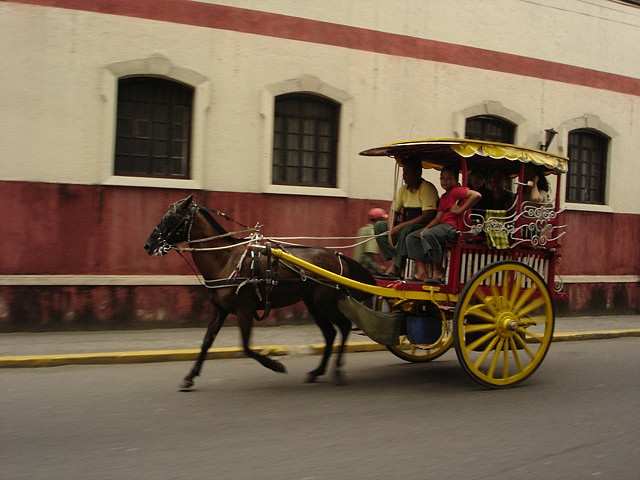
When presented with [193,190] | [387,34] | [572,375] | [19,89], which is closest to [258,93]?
[193,190]

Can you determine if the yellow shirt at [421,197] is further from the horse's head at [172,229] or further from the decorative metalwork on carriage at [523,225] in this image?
the horse's head at [172,229]

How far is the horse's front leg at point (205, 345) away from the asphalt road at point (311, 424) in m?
0.15

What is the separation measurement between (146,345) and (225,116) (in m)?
3.93

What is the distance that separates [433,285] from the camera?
24.0 feet

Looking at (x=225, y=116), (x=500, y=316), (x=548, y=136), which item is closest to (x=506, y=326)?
(x=500, y=316)

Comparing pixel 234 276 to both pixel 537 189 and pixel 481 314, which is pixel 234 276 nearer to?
pixel 481 314

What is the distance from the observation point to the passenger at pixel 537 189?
7.82 meters

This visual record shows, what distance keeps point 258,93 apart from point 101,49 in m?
2.50

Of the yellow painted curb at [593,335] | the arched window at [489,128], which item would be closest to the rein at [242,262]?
the yellow painted curb at [593,335]

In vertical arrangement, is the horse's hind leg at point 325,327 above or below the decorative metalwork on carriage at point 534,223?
below

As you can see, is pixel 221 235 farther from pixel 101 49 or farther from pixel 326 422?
pixel 101 49

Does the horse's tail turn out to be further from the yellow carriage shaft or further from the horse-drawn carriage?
the yellow carriage shaft

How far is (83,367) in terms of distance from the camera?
26.9 feet

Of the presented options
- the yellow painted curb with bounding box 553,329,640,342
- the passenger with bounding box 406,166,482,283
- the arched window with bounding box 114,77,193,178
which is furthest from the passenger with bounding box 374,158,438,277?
the yellow painted curb with bounding box 553,329,640,342
